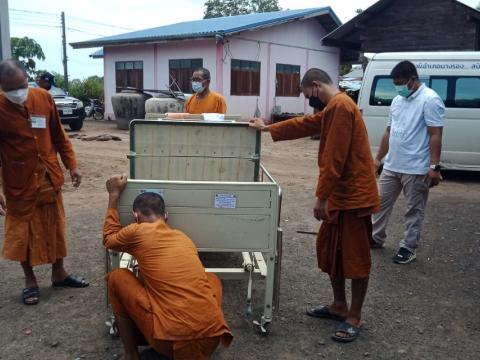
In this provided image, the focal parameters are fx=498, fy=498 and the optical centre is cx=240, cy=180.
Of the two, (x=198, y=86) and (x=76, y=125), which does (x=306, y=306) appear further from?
(x=76, y=125)

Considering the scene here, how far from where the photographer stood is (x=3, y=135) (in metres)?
3.53

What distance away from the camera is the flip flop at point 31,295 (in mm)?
3676

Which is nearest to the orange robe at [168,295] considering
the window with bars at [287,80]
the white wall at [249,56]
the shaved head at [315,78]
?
the shaved head at [315,78]

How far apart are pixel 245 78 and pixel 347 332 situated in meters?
15.8

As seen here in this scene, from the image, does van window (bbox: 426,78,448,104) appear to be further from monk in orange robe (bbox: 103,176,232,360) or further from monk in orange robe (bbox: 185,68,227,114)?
monk in orange robe (bbox: 103,176,232,360)

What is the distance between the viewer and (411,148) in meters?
4.48

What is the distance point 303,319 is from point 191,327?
1.32 m

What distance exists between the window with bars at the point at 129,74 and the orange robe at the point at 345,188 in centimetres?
1739

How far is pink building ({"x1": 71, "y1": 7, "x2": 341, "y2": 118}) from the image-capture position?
17.5 m

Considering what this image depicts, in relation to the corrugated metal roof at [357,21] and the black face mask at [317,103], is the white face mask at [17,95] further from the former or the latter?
the corrugated metal roof at [357,21]

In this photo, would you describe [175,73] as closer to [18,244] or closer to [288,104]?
[288,104]

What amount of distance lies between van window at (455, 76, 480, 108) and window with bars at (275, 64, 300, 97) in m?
12.0

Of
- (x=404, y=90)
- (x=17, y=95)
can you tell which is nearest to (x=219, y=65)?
(x=404, y=90)

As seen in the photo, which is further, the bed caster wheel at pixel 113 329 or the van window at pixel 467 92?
the van window at pixel 467 92
